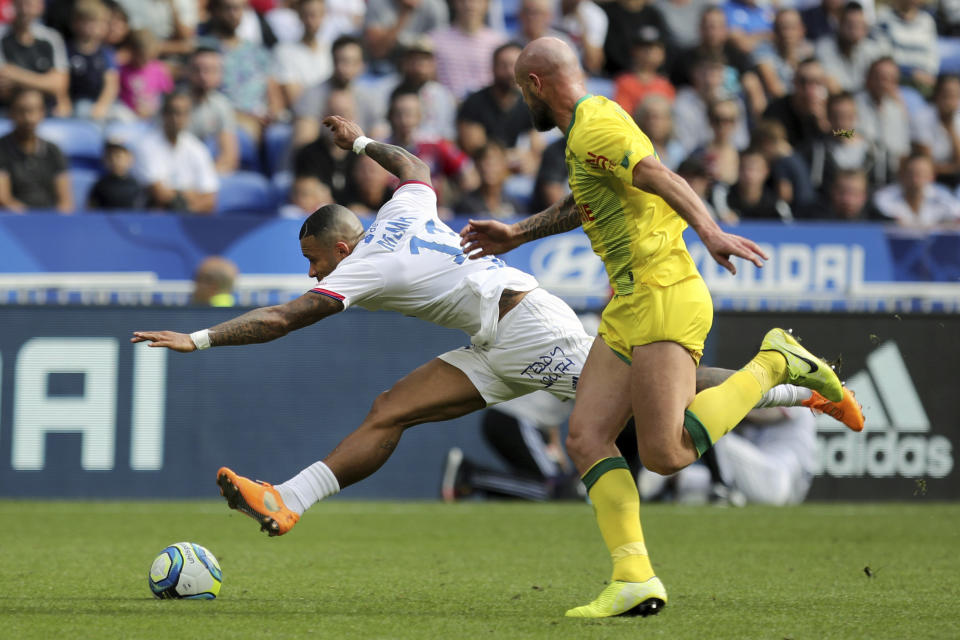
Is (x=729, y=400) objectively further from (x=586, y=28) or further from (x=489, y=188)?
(x=586, y=28)

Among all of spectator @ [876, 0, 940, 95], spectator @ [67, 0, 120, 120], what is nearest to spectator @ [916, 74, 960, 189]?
spectator @ [876, 0, 940, 95]

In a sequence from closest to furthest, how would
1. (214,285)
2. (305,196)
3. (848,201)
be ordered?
1. (214,285)
2. (305,196)
3. (848,201)

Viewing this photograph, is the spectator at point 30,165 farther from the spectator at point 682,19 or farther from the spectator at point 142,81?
the spectator at point 682,19

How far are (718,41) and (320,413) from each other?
6786 millimetres

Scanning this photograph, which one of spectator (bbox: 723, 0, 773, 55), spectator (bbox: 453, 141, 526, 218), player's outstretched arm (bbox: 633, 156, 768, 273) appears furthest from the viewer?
spectator (bbox: 723, 0, 773, 55)

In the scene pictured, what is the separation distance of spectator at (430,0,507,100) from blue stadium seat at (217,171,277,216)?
2.62 metres

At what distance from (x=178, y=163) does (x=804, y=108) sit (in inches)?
257

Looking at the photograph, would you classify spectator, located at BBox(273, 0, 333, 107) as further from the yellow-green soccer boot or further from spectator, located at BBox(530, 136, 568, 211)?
the yellow-green soccer boot

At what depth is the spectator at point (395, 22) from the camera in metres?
14.9

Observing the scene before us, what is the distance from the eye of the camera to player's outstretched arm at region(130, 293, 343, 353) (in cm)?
550

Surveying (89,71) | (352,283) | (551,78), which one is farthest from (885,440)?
(89,71)

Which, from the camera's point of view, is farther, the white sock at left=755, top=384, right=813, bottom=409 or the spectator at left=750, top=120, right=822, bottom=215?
the spectator at left=750, top=120, right=822, bottom=215

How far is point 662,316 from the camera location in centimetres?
535

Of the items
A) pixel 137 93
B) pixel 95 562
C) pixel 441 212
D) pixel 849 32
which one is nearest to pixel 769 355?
pixel 95 562
